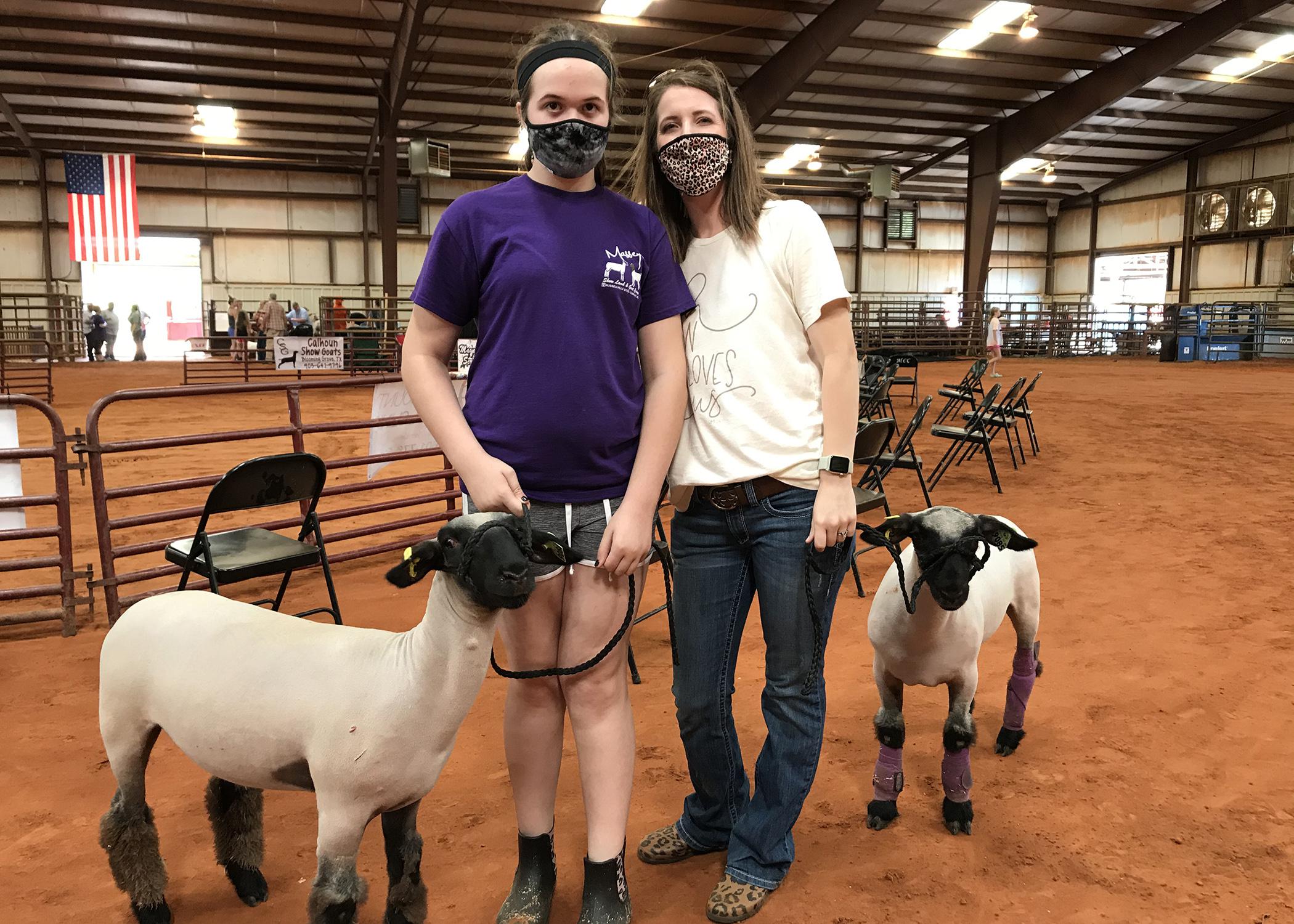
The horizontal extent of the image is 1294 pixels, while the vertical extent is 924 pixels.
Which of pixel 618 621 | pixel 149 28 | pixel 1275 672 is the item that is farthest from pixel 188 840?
pixel 149 28

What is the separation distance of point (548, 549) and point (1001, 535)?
1.21 m

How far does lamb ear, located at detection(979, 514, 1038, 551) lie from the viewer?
217cm

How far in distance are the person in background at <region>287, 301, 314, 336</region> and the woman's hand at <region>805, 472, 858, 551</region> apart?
18.0 m

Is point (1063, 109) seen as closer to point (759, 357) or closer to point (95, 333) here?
point (759, 357)

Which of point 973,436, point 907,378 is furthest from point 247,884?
point 907,378

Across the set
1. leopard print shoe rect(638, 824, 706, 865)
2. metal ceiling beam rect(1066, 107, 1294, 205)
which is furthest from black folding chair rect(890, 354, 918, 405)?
metal ceiling beam rect(1066, 107, 1294, 205)

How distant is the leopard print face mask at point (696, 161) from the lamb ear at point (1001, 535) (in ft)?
3.48

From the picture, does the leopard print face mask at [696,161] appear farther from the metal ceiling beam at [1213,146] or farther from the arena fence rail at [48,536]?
the metal ceiling beam at [1213,146]

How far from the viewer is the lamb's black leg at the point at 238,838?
7.15 ft

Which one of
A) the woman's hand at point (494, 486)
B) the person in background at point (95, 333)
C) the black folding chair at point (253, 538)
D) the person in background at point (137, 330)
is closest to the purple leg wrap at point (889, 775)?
the woman's hand at point (494, 486)

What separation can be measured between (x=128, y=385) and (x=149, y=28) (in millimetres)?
5781

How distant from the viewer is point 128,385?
583 inches

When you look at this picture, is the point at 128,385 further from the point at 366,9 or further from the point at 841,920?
the point at 841,920

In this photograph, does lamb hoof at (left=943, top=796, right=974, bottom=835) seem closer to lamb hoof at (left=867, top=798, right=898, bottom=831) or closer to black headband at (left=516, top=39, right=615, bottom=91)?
lamb hoof at (left=867, top=798, right=898, bottom=831)
